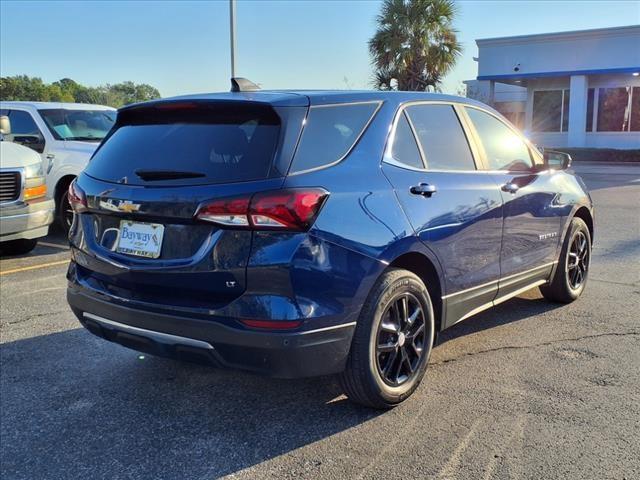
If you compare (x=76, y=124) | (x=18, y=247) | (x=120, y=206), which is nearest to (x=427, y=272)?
(x=120, y=206)

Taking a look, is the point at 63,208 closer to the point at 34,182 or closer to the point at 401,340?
the point at 34,182

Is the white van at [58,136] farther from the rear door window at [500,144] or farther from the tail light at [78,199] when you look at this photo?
the rear door window at [500,144]

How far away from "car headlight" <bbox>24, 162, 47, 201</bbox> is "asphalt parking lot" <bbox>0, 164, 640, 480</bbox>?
2760mm

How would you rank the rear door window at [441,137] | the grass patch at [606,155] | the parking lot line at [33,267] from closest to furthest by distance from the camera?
the rear door window at [441,137]
the parking lot line at [33,267]
the grass patch at [606,155]

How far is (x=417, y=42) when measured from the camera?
26.0 meters

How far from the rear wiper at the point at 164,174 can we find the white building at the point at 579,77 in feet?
85.1

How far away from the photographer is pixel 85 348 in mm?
4484

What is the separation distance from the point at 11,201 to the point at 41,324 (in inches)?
105

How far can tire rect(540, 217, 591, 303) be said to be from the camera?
17.1 feet

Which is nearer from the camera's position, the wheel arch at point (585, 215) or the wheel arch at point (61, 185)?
the wheel arch at point (585, 215)

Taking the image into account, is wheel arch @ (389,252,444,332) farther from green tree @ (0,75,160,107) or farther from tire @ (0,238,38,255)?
green tree @ (0,75,160,107)

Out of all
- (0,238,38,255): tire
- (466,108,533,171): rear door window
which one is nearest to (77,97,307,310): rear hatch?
(466,108,533,171): rear door window

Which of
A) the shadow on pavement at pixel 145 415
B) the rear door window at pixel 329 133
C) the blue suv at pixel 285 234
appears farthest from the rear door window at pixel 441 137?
the shadow on pavement at pixel 145 415

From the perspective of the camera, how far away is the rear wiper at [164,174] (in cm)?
306
